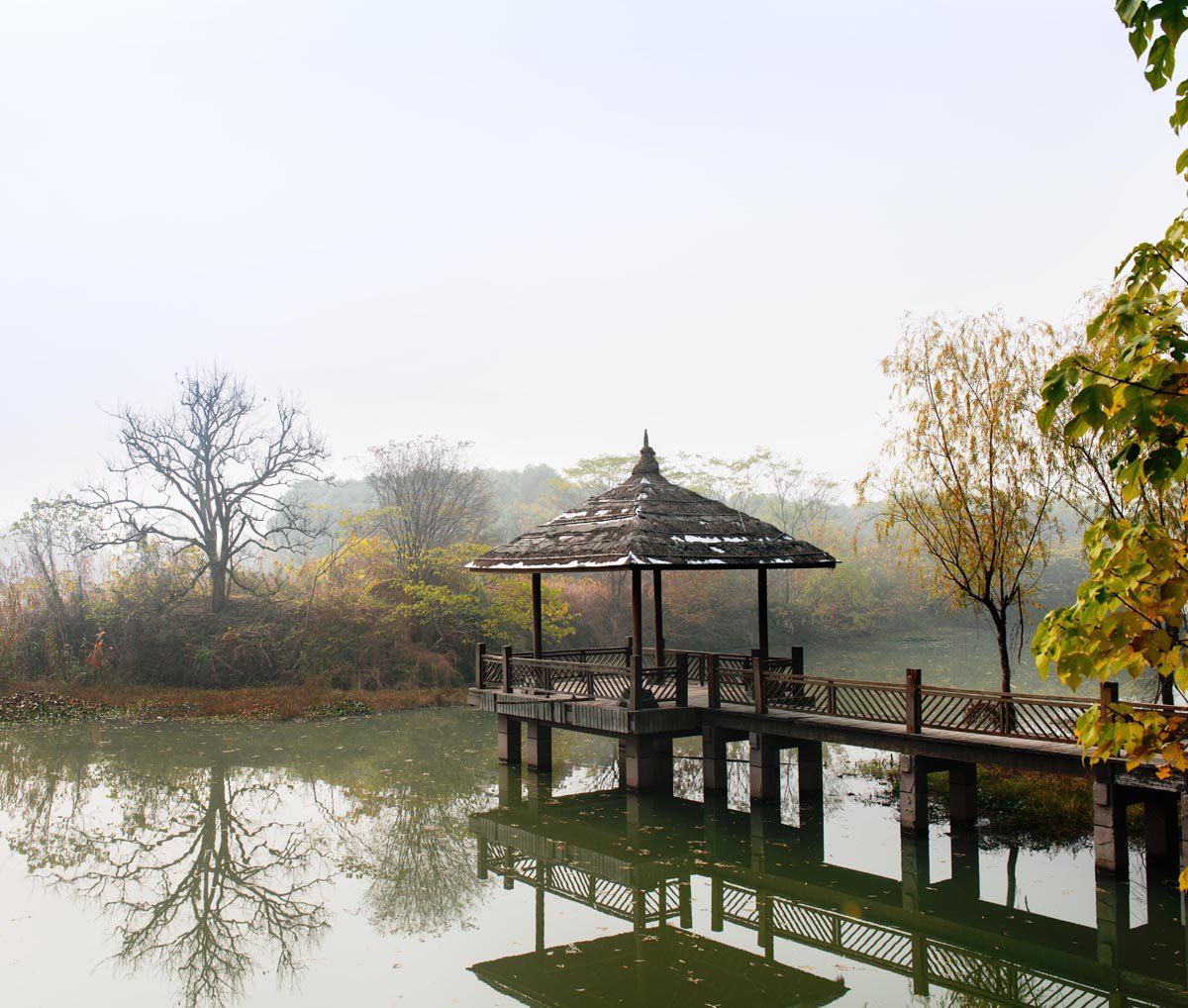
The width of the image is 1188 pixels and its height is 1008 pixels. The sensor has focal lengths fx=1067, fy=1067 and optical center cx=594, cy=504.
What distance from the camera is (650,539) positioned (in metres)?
15.5

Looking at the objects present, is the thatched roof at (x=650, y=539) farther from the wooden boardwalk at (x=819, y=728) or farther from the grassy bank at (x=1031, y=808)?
the grassy bank at (x=1031, y=808)

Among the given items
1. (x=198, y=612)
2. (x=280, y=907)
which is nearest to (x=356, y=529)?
(x=198, y=612)

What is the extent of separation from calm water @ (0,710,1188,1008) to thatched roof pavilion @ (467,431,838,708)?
320 cm

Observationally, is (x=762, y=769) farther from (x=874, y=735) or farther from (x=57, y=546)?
(x=57, y=546)

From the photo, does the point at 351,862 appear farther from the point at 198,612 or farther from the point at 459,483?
the point at 459,483

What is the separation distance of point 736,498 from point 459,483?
17232 mm

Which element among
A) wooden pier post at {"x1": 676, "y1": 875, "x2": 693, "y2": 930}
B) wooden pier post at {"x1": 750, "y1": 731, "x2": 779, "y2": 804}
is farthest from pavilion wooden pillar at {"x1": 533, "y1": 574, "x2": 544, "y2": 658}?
wooden pier post at {"x1": 676, "y1": 875, "x2": 693, "y2": 930}

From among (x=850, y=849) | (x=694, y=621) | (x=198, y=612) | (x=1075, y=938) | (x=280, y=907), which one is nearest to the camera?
(x=1075, y=938)

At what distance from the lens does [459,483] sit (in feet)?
125

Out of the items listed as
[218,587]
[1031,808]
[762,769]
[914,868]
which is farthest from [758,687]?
[218,587]

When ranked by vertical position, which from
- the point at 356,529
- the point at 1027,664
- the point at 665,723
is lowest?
the point at 1027,664

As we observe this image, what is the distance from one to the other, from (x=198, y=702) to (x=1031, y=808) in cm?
2009

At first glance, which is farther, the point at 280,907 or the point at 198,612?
the point at 198,612

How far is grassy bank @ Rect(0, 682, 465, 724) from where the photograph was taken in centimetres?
2539
